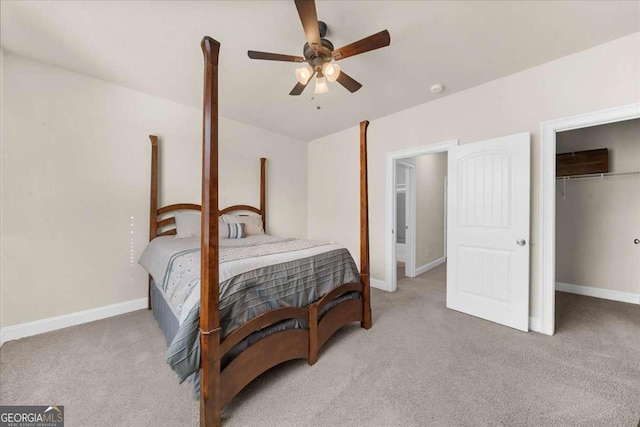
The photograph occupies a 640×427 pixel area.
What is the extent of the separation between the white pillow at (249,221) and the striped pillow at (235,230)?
0.12 m

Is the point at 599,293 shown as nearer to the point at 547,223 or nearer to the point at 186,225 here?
the point at 547,223

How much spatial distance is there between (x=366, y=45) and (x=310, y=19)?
41 cm

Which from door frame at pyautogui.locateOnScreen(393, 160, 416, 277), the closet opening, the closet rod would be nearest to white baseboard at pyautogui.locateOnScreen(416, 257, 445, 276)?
door frame at pyautogui.locateOnScreen(393, 160, 416, 277)

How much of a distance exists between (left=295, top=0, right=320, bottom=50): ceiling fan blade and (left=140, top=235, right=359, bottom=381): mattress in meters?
1.54

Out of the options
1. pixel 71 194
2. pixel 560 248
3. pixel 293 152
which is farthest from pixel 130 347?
pixel 560 248

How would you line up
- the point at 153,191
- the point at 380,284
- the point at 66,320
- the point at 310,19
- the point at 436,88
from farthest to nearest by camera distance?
the point at 380,284
the point at 153,191
the point at 436,88
the point at 66,320
the point at 310,19

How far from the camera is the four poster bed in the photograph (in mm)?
1323

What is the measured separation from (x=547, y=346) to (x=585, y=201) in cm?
262

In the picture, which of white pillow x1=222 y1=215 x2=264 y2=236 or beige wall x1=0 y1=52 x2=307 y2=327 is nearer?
beige wall x1=0 y1=52 x2=307 y2=327

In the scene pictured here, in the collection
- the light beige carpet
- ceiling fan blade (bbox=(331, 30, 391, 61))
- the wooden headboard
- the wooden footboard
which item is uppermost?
ceiling fan blade (bbox=(331, 30, 391, 61))

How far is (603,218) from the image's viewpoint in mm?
3398

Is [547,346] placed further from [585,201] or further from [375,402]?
[585,201]

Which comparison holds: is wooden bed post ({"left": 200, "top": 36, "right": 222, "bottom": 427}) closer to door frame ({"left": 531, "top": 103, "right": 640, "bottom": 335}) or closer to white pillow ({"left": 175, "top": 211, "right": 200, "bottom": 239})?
white pillow ({"left": 175, "top": 211, "right": 200, "bottom": 239})

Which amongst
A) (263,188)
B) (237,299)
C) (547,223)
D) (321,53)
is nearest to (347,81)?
(321,53)
